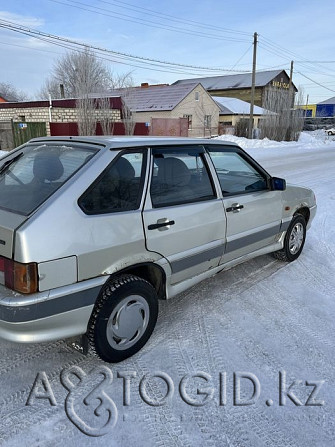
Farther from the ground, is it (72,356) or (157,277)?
(157,277)

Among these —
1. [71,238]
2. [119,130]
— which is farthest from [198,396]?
[119,130]

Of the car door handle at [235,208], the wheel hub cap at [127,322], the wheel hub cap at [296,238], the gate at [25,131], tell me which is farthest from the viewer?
the gate at [25,131]

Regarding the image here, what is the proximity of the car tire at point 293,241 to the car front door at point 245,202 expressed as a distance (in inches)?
14.2

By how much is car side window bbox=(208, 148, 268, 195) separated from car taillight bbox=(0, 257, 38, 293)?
1961mm

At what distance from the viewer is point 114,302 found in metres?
2.60

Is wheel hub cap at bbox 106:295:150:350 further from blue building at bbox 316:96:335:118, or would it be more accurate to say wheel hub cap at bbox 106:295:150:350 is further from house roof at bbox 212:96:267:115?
blue building at bbox 316:96:335:118

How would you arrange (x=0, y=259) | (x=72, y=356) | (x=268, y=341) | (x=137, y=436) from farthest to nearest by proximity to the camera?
1. (x=268, y=341)
2. (x=72, y=356)
3. (x=0, y=259)
4. (x=137, y=436)

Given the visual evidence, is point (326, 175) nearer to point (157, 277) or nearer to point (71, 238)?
point (157, 277)

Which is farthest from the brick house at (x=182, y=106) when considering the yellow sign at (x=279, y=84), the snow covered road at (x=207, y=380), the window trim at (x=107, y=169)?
the window trim at (x=107, y=169)

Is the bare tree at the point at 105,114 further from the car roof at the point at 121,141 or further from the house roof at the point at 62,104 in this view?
the car roof at the point at 121,141

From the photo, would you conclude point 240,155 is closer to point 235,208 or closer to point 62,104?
point 235,208

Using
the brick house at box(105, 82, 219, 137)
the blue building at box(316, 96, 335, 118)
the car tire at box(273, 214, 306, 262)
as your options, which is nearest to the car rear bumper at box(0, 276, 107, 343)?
the car tire at box(273, 214, 306, 262)

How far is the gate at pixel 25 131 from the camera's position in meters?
18.2

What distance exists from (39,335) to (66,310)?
22cm
